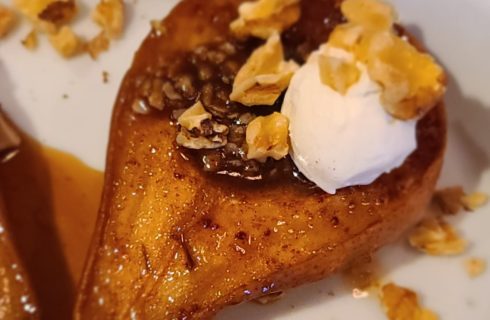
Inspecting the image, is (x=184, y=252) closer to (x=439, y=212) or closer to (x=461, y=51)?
(x=439, y=212)

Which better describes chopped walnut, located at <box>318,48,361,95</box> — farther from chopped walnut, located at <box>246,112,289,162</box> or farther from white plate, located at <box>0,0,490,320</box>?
white plate, located at <box>0,0,490,320</box>

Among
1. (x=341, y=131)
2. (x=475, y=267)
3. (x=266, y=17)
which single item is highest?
(x=266, y=17)

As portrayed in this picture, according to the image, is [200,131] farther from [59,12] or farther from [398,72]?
[59,12]

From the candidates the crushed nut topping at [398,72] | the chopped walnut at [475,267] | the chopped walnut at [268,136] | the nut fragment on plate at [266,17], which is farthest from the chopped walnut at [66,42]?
the chopped walnut at [475,267]

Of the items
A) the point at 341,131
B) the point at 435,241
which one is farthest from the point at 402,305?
the point at 341,131

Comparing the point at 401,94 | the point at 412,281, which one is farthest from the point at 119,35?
the point at 412,281

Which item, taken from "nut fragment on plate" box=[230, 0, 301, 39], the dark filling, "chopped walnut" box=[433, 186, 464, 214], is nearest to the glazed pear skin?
the dark filling
